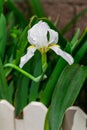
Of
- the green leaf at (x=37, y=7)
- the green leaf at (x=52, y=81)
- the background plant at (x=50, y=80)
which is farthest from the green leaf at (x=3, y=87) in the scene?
the green leaf at (x=37, y=7)

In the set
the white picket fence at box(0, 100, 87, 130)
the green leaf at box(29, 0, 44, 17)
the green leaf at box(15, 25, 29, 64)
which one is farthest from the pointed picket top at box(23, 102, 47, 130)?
the green leaf at box(29, 0, 44, 17)

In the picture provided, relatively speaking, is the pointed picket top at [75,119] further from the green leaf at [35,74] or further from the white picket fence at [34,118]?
the green leaf at [35,74]

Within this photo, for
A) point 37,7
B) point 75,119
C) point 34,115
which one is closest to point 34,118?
point 34,115

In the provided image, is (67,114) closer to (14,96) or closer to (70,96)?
(70,96)

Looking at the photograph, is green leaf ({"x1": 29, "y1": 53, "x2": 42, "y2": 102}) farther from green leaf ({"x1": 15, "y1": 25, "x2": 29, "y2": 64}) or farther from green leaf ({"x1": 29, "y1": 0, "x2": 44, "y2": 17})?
green leaf ({"x1": 29, "y1": 0, "x2": 44, "y2": 17})

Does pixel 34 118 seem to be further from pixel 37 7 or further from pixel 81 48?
pixel 37 7

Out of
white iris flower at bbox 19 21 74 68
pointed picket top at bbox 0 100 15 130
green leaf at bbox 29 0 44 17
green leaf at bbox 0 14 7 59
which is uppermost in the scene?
white iris flower at bbox 19 21 74 68

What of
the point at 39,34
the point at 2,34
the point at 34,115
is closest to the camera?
the point at 39,34
